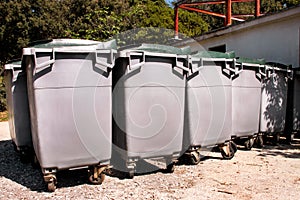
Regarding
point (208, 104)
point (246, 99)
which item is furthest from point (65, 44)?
point (246, 99)

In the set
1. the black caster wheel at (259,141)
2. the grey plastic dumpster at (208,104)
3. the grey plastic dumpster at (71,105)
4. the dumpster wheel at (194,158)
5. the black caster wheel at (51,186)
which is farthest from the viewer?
the black caster wheel at (259,141)

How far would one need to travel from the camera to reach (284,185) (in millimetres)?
3439

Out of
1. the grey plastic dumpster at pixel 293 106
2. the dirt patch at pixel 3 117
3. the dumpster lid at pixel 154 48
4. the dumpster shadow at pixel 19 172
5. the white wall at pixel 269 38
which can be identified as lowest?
the dirt patch at pixel 3 117

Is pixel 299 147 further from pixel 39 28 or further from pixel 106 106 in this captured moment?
pixel 39 28

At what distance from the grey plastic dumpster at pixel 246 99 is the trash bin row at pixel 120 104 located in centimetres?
2

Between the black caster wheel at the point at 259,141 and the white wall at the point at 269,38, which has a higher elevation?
the white wall at the point at 269,38

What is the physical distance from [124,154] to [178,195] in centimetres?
89

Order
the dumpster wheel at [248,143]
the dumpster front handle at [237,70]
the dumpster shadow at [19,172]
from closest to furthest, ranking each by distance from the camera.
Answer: the dumpster shadow at [19,172]
the dumpster front handle at [237,70]
the dumpster wheel at [248,143]

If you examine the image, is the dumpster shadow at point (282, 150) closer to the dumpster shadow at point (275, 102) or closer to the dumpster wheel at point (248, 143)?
the dumpster wheel at point (248, 143)

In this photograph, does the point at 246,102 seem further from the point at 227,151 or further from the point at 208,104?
the point at 208,104

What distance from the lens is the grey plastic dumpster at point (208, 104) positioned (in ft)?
13.4

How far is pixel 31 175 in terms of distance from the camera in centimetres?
389

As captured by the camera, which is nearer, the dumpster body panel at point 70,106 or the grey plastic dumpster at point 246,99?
the dumpster body panel at point 70,106

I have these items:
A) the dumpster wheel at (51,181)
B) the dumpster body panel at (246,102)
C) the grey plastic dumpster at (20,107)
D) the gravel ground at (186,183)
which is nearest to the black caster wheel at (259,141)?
the dumpster body panel at (246,102)
